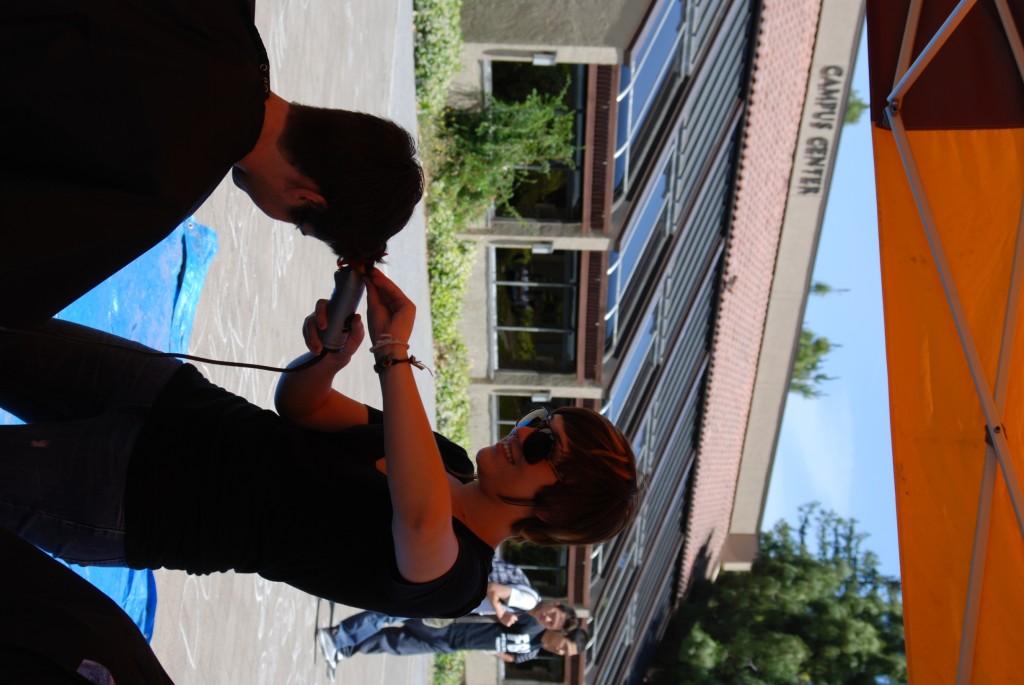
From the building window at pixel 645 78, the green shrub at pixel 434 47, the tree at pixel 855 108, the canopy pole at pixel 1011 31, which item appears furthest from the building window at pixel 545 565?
the tree at pixel 855 108

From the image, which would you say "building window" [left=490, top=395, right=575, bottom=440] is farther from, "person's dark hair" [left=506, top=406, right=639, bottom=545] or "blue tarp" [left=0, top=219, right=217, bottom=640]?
"person's dark hair" [left=506, top=406, right=639, bottom=545]

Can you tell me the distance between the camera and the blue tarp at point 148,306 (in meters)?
4.57

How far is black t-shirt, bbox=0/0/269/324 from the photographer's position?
205 centimetres

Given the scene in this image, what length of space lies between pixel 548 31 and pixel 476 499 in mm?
11406

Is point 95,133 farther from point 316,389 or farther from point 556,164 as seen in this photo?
point 556,164

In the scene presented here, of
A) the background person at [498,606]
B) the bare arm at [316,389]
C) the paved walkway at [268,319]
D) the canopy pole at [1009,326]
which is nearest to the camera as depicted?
the bare arm at [316,389]

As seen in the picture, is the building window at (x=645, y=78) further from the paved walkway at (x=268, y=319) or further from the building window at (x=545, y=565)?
the building window at (x=545, y=565)

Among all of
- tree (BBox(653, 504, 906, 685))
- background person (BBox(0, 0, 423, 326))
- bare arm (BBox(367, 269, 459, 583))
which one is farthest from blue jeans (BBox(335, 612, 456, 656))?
tree (BBox(653, 504, 906, 685))

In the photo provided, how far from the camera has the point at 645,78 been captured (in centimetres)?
1441

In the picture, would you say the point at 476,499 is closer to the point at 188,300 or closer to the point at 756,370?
the point at 188,300

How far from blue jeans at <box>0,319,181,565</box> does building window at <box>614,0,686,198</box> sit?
11.4m

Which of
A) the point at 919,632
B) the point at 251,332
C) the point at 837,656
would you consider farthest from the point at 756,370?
the point at 919,632

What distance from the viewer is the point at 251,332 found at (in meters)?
6.33

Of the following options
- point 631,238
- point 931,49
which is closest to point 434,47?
point 631,238
